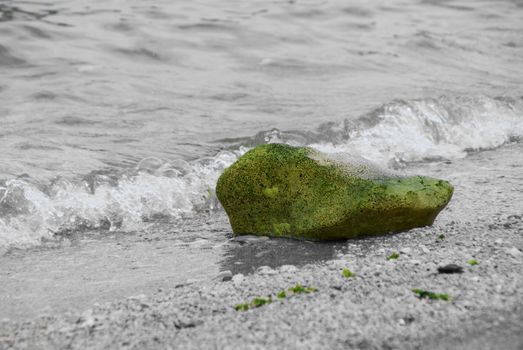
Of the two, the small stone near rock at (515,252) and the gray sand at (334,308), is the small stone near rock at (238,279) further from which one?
the small stone near rock at (515,252)

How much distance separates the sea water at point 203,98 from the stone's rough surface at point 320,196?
41 centimetres

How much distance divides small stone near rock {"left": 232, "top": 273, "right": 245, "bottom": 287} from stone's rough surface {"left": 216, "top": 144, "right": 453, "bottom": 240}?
2.55 feet

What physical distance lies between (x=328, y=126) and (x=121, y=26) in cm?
587

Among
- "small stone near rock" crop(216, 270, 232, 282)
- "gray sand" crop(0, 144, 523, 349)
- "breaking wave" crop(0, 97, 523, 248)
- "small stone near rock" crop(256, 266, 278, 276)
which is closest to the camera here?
"gray sand" crop(0, 144, 523, 349)

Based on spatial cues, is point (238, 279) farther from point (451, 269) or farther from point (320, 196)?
point (451, 269)

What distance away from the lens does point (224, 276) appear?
14.4ft

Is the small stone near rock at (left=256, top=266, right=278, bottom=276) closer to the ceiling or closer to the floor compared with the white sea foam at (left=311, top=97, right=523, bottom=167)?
closer to the ceiling

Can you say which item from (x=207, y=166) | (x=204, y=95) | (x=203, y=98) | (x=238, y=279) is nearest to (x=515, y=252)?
(x=238, y=279)

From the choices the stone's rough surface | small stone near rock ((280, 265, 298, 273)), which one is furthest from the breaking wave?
small stone near rock ((280, 265, 298, 273))

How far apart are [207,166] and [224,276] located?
2678 mm

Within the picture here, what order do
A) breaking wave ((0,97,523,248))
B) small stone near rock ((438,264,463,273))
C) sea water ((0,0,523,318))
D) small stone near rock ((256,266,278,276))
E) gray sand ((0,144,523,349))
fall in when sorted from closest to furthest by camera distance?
gray sand ((0,144,523,349)) → small stone near rock ((438,264,463,273)) → small stone near rock ((256,266,278,276)) → breaking wave ((0,97,523,248)) → sea water ((0,0,523,318))

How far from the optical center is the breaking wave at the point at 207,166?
5660 mm

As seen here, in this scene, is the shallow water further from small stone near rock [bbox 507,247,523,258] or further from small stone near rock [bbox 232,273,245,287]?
small stone near rock [bbox 507,247,523,258]

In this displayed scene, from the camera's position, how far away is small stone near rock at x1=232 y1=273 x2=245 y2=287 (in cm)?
406
